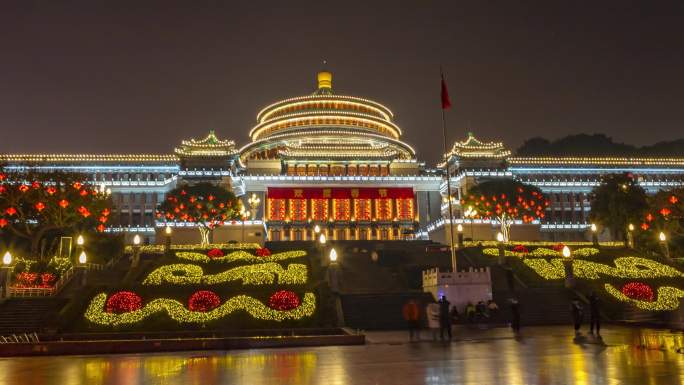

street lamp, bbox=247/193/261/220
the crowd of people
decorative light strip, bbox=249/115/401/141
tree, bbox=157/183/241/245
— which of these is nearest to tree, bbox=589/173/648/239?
the crowd of people

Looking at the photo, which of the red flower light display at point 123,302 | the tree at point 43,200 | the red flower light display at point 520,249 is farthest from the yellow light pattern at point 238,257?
the red flower light display at point 520,249

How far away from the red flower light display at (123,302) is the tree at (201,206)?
2941 cm

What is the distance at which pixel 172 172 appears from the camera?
292 feet

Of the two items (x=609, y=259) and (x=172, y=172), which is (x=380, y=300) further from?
(x=172, y=172)

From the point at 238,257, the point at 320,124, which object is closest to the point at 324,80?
the point at 320,124

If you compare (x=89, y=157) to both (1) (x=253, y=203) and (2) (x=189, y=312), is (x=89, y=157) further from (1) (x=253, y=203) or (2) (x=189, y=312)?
(2) (x=189, y=312)

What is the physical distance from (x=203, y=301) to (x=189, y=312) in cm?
96

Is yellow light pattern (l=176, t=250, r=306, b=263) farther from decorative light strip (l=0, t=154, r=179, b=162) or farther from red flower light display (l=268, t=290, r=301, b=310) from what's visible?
decorative light strip (l=0, t=154, r=179, b=162)

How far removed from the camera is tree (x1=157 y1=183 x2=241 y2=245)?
2320 inches

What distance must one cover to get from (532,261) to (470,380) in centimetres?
2892

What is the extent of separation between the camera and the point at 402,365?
1504 centimetres

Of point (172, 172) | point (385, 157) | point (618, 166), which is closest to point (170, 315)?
point (385, 157)

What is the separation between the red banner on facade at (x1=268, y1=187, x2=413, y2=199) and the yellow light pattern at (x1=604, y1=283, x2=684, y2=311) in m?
47.4

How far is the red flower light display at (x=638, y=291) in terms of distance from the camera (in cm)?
3244
